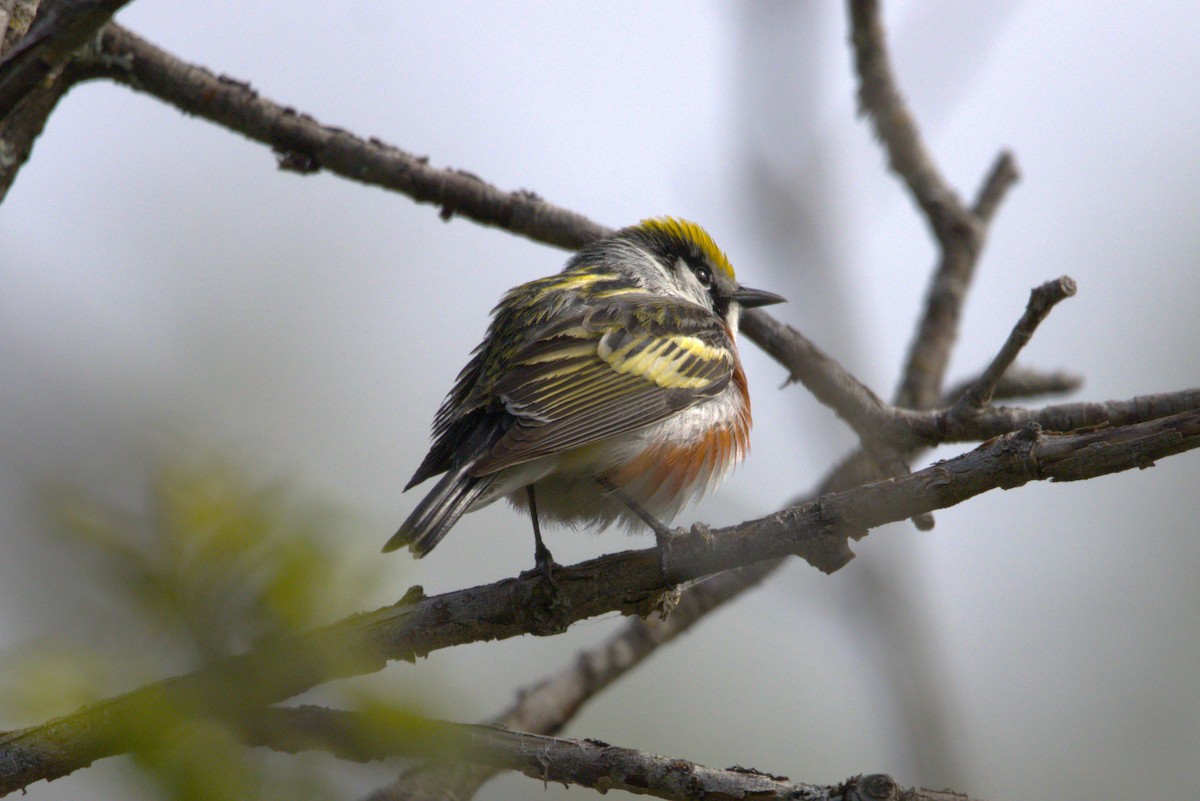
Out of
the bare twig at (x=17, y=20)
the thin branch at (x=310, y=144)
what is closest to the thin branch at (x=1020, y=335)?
the thin branch at (x=310, y=144)

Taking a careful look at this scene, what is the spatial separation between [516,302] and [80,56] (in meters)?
2.60

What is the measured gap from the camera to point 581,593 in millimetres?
3846

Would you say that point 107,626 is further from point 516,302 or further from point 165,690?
point 516,302

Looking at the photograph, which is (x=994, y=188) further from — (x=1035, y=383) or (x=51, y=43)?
(x=51, y=43)

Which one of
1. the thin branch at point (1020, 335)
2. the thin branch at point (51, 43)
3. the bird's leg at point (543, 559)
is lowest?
the bird's leg at point (543, 559)

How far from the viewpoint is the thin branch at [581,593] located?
7.29 feet

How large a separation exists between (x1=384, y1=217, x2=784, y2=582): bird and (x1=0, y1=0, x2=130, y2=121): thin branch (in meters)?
1.98

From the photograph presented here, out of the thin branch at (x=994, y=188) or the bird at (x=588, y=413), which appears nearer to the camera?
the bird at (x=588, y=413)

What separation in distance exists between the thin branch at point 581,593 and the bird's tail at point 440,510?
25cm

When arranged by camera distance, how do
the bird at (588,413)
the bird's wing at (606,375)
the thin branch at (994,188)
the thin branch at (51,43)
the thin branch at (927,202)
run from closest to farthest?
the thin branch at (51,43)
the bird at (588,413)
the bird's wing at (606,375)
the thin branch at (927,202)
the thin branch at (994,188)

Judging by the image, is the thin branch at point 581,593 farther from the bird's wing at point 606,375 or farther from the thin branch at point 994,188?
the thin branch at point 994,188

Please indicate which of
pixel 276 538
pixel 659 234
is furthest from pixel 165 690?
pixel 659 234

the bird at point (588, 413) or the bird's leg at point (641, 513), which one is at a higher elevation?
the bird at point (588, 413)

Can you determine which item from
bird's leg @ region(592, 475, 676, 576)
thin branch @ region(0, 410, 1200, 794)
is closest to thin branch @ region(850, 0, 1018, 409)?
bird's leg @ region(592, 475, 676, 576)
